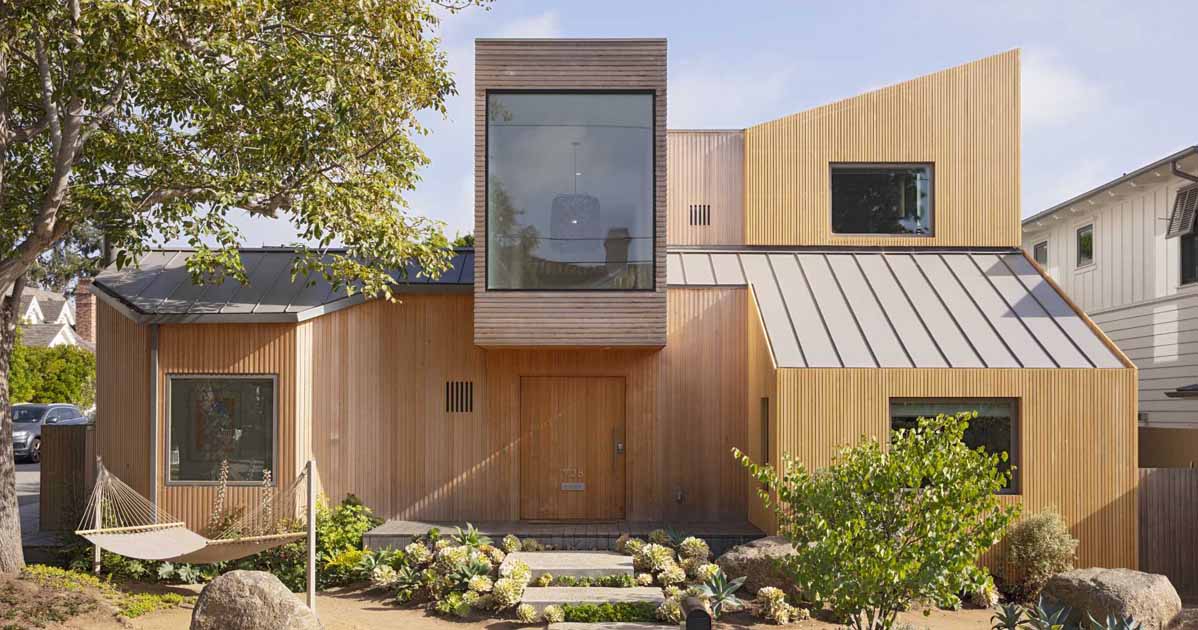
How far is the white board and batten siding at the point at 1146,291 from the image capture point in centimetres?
1480

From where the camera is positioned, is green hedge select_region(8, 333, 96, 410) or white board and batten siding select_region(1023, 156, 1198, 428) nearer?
white board and batten siding select_region(1023, 156, 1198, 428)

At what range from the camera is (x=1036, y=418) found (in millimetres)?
10914

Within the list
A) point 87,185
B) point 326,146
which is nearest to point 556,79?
point 326,146

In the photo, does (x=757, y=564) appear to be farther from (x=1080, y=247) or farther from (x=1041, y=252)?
(x=1041, y=252)

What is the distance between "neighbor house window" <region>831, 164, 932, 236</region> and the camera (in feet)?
46.9

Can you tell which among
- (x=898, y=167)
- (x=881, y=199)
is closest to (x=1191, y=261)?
(x=898, y=167)

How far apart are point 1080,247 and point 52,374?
2753 centimetres

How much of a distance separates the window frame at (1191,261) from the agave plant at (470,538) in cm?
1114

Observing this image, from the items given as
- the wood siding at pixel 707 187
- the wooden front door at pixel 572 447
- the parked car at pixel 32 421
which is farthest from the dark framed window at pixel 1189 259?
the parked car at pixel 32 421

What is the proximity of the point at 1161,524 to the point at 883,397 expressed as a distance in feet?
11.5

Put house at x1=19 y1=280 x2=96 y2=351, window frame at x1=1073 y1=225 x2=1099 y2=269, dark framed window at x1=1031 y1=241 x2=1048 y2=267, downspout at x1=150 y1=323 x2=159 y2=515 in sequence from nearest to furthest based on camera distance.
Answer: downspout at x1=150 y1=323 x2=159 y2=515 → window frame at x1=1073 y1=225 x2=1099 y2=269 → dark framed window at x1=1031 y1=241 x2=1048 y2=267 → house at x1=19 y1=280 x2=96 y2=351

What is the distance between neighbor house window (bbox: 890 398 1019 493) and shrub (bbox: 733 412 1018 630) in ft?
10.5

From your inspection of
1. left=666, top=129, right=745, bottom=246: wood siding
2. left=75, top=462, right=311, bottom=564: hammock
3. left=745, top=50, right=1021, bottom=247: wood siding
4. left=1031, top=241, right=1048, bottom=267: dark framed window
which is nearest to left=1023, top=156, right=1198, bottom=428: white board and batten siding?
left=1031, top=241, right=1048, bottom=267: dark framed window

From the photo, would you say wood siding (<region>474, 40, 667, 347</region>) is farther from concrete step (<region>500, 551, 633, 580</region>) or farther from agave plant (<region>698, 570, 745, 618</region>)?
agave plant (<region>698, 570, 745, 618</region>)
